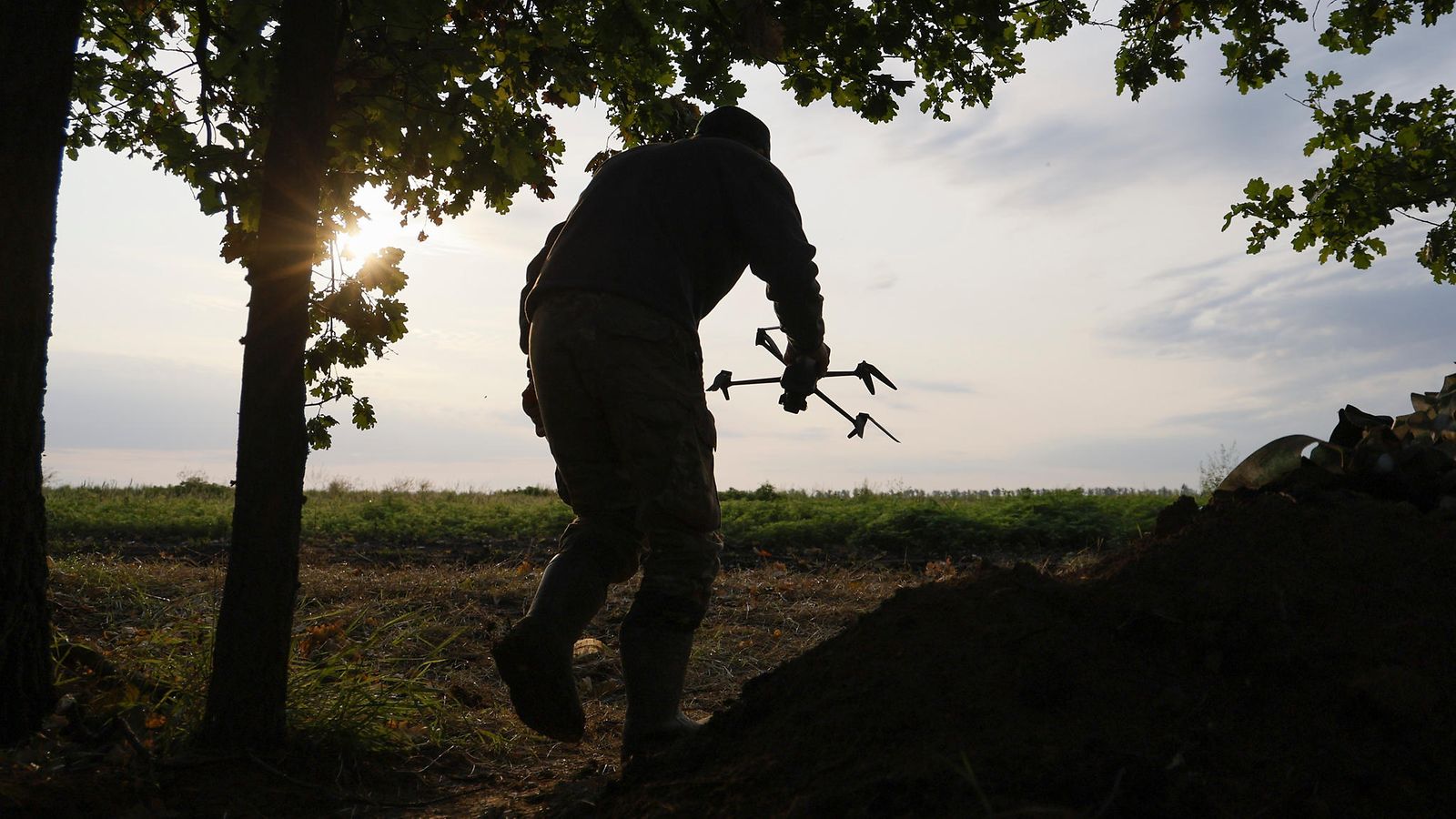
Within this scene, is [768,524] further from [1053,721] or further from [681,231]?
[1053,721]

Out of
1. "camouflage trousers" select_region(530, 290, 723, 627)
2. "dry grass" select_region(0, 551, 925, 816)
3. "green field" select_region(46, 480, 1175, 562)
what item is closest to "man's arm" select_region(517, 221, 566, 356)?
"camouflage trousers" select_region(530, 290, 723, 627)

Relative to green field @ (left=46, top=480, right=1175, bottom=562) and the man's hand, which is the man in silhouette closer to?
the man's hand

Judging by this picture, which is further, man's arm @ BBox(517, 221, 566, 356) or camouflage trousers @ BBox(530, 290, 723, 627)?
man's arm @ BBox(517, 221, 566, 356)

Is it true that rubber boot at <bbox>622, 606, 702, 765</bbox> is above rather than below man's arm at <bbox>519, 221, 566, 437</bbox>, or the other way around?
below

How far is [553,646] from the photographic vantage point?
133 inches

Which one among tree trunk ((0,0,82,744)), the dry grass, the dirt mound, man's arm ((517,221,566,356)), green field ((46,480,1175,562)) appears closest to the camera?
the dirt mound

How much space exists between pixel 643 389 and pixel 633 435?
6.8 inches

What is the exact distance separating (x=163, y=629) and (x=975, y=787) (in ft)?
13.8


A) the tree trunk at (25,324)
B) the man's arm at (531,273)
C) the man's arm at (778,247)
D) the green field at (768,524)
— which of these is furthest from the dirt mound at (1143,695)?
the green field at (768,524)

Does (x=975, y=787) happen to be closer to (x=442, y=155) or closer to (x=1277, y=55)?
(x=442, y=155)

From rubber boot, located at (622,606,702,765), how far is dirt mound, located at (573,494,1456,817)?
437 mm

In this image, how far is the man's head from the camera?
164 inches

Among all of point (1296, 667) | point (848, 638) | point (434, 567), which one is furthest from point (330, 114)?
point (434, 567)

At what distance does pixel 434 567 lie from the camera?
9.04 m
